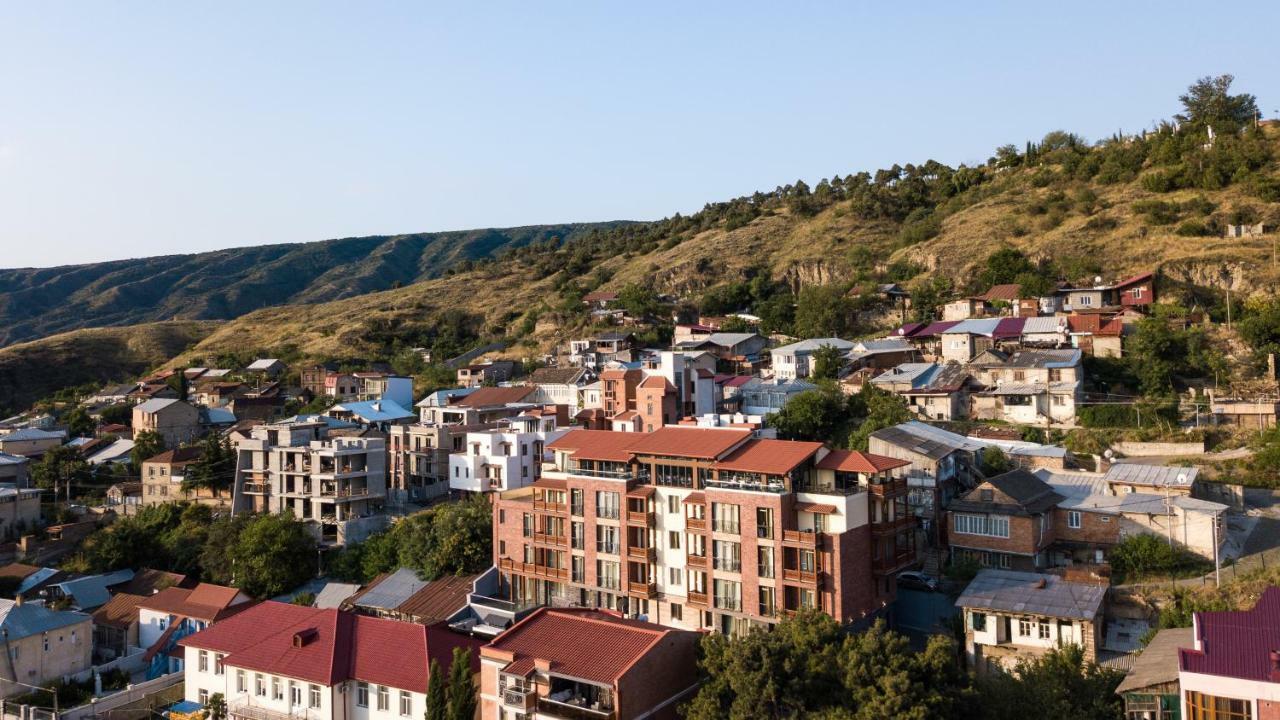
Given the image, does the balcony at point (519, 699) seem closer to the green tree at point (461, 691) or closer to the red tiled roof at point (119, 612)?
the green tree at point (461, 691)

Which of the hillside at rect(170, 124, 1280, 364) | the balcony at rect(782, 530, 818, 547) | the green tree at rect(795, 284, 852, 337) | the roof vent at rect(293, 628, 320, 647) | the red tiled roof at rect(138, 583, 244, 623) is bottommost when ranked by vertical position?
the red tiled roof at rect(138, 583, 244, 623)

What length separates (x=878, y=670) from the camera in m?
19.7

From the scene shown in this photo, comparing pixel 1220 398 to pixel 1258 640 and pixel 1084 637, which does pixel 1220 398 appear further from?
pixel 1258 640

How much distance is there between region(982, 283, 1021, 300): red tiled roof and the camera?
A: 55094mm

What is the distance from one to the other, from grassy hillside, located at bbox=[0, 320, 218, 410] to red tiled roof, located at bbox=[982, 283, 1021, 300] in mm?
82821

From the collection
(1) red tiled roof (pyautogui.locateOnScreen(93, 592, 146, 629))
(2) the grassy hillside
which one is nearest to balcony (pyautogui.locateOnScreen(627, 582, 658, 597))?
(1) red tiled roof (pyautogui.locateOnScreen(93, 592, 146, 629))

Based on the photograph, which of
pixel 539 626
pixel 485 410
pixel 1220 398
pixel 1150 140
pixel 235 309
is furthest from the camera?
pixel 235 309

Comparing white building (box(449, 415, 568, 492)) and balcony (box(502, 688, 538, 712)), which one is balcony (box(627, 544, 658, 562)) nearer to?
balcony (box(502, 688, 538, 712))

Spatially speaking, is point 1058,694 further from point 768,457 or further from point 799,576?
point 768,457

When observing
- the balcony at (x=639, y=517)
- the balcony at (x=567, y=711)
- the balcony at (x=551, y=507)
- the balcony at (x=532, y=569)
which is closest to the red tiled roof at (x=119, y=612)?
the balcony at (x=532, y=569)

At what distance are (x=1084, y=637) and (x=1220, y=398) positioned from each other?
19922 millimetres

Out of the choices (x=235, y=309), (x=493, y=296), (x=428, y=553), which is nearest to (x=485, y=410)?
(x=428, y=553)

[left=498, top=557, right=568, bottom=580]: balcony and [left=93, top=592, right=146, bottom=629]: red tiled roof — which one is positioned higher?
[left=498, top=557, right=568, bottom=580]: balcony

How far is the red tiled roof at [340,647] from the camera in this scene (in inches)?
961
